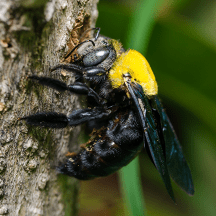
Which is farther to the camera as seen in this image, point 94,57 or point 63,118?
point 94,57

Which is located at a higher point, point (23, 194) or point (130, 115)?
point (130, 115)

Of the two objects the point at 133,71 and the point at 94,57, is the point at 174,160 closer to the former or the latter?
the point at 133,71

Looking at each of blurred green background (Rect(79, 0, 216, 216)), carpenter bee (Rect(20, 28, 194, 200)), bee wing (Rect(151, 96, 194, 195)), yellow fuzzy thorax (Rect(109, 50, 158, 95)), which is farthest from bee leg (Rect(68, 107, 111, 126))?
blurred green background (Rect(79, 0, 216, 216))

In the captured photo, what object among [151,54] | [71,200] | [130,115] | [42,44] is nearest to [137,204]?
[71,200]

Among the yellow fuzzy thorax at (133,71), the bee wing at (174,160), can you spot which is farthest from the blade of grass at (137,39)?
the yellow fuzzy thorax at (133,71)

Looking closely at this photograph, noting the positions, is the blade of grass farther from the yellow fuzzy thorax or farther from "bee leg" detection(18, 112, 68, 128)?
"bee leg" detection(18, 112, 68, 128)

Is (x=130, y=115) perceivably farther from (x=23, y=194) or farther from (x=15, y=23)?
(x=15, y=23)

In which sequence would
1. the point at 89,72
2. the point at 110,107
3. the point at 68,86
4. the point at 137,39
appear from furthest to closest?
the point at 137,39 → the point at 110,107 → the point at 89,72 → the point at 68,86

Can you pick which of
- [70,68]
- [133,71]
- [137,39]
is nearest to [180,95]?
[137,39]
